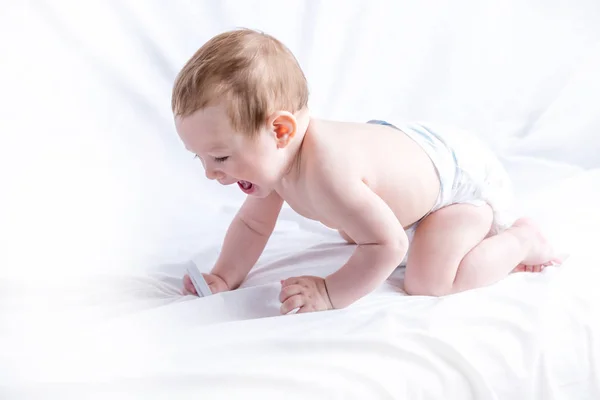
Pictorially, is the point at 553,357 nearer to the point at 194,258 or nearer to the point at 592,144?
the point at 194,258

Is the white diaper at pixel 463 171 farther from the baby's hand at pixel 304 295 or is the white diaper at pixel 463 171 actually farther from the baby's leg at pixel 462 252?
the baby's hand at pixel 304 295

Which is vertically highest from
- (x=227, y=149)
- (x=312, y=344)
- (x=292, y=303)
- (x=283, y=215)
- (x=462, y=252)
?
(x=283, y=215)

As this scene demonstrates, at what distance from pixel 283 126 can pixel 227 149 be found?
0.10 metres

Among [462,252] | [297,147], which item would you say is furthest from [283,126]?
[462,252]

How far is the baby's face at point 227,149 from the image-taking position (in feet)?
4.06

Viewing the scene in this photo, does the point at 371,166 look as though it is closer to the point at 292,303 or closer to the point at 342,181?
the point at 342,181

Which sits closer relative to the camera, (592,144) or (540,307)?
(540,307)

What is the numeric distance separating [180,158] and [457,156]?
2.79 ft

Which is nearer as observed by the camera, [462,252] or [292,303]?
[292,303]

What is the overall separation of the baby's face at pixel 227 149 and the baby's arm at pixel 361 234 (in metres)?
0.09

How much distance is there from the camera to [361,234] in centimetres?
133

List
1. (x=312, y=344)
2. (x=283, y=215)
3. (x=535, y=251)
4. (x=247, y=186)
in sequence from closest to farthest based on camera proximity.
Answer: (x=312, y=344), (x=247, y=186), (x=535, y=251), (x=283, y=215)

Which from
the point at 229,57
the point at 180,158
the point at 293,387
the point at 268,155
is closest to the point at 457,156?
the point at 268,155

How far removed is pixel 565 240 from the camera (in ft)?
5.29
